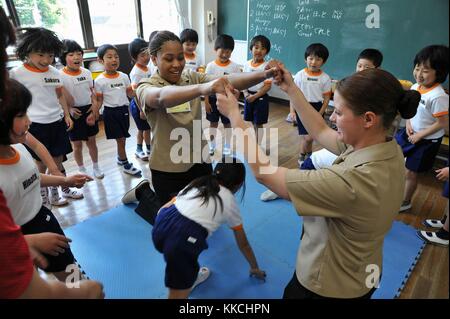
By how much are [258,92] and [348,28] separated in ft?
6.62

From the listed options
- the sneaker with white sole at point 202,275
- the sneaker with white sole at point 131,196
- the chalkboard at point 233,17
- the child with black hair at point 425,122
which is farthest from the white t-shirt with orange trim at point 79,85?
the chalkboard at point 233,17

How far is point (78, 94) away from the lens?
3.14m

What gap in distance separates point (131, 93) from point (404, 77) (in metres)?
3.71

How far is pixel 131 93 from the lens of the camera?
3508mm

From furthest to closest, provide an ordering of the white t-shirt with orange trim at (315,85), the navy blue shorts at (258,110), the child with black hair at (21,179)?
the navy blue shorts at (258,110)
the white t-shirt with orange trim at (315,85)
the child with black hair at (21,179)

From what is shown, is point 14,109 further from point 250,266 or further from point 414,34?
point 414,34

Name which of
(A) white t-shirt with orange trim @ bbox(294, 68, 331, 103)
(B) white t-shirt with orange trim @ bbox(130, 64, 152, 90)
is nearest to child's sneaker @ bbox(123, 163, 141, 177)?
(B) white t-shirt with orange trim @ bbox(130, 64, 152, 90)

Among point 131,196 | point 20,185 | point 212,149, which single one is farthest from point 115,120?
point 20,185

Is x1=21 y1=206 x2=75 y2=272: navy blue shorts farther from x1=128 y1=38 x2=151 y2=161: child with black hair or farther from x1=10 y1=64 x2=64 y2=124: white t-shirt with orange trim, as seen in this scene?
x1=128 y1=38 x2=151 y2=161: child with black hair

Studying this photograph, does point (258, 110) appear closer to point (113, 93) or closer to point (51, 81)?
point (113, 93)

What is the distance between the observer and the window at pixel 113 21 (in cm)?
527

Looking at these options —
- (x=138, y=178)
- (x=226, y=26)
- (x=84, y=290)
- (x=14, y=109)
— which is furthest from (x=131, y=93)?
(x=226, y=26)

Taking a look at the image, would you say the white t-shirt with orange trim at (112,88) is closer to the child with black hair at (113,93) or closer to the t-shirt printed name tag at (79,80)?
the child with black hair at (113,93)

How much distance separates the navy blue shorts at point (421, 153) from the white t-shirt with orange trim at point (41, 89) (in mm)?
3238
